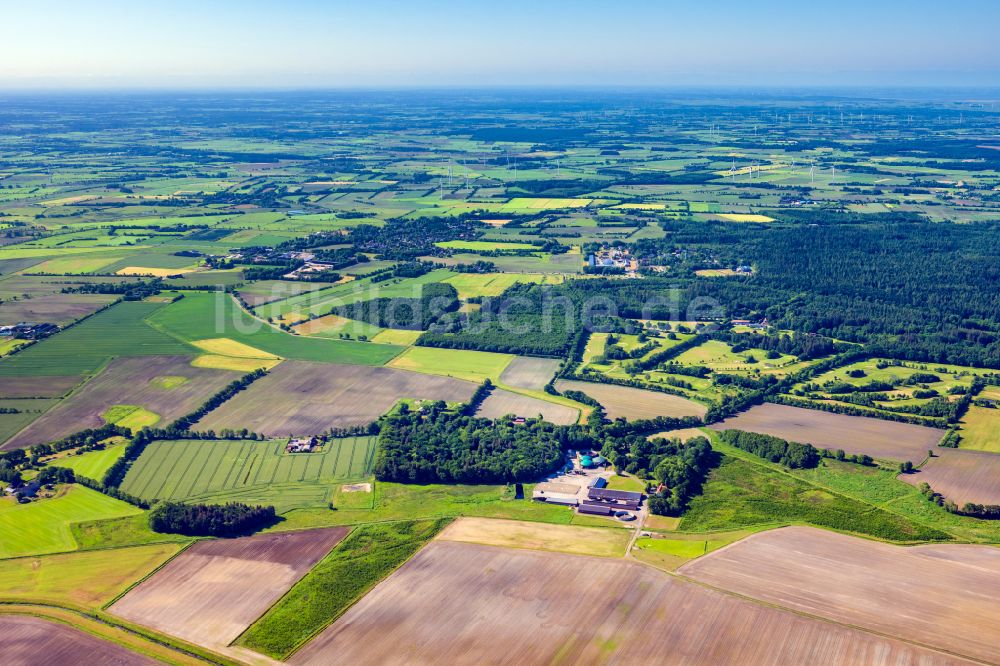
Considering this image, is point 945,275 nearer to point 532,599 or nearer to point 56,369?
point 532,599

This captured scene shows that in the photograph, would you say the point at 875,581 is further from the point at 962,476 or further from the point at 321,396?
the point at 321,396

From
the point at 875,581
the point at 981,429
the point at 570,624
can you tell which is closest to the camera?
the point at 570,624

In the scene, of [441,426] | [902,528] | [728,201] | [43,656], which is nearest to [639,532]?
[902,528]

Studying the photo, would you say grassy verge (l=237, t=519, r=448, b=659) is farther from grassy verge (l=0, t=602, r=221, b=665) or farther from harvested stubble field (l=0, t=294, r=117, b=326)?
harvested stubble field (l=0, t=294, r=117, b=326)

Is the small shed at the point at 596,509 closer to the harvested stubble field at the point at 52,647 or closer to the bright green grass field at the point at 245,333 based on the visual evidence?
the harvested stubble field at the point at 52,647

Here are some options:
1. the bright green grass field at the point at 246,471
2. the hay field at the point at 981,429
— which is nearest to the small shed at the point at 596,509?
the bright green grass field at the point at 246,471

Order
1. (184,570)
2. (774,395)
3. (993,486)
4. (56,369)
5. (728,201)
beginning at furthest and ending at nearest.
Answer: (728,201) < (56,369) < (774,395) < (993,486) < (184,570)

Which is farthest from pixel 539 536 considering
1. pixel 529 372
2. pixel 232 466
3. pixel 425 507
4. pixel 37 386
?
pixel 37 386
